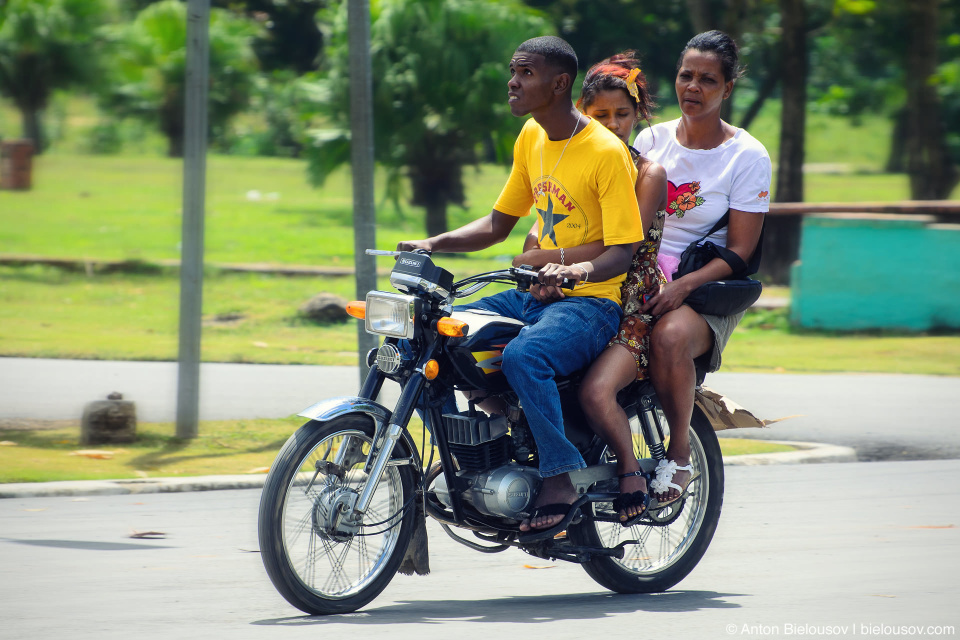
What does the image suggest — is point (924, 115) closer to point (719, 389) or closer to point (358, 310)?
point (719, 389)

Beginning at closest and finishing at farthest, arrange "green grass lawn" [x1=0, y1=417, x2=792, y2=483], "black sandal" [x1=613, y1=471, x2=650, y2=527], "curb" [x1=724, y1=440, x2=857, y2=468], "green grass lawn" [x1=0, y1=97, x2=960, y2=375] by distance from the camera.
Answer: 1. "black sandal" [x1=613, y1=471, x2=650, y2=527]
2. "green grass lawn" [x1=0, y1=417, x2=792, y2=483]
3. "curb" [x1=724, y1=440, x2=857, y2=468]
4. "green grass lawn" [x1=0, y1=97, x2=960, y2=375]

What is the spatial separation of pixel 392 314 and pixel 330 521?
756 mm

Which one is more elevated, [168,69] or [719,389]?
[168,69]

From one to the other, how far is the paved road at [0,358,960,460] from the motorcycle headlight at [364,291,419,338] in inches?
166

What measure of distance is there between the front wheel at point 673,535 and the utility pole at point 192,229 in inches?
141

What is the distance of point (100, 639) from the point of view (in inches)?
161

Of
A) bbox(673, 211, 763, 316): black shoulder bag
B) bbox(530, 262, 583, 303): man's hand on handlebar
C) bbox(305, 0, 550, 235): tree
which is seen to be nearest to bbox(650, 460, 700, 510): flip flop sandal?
bbox(673, 211, 763, 316): black shoulder bag

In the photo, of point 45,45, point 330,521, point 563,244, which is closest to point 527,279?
point 563,244

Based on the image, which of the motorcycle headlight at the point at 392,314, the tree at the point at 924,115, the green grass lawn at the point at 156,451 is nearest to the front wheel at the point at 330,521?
the motorcycle headlight at the point at 392,314

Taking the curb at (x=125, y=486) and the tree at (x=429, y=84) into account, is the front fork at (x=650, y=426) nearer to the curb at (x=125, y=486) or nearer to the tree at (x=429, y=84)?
the curb at (x=125, y=486)

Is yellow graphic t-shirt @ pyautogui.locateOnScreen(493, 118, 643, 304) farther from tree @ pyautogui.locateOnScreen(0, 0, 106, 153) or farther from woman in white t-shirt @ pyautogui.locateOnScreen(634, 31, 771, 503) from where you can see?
tree @ pyautogui.locateOnScreen(0, 0, 106, 153)

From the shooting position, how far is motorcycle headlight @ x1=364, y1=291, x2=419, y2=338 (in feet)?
14.4

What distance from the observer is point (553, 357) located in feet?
14.7

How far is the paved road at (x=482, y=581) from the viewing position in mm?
4328
